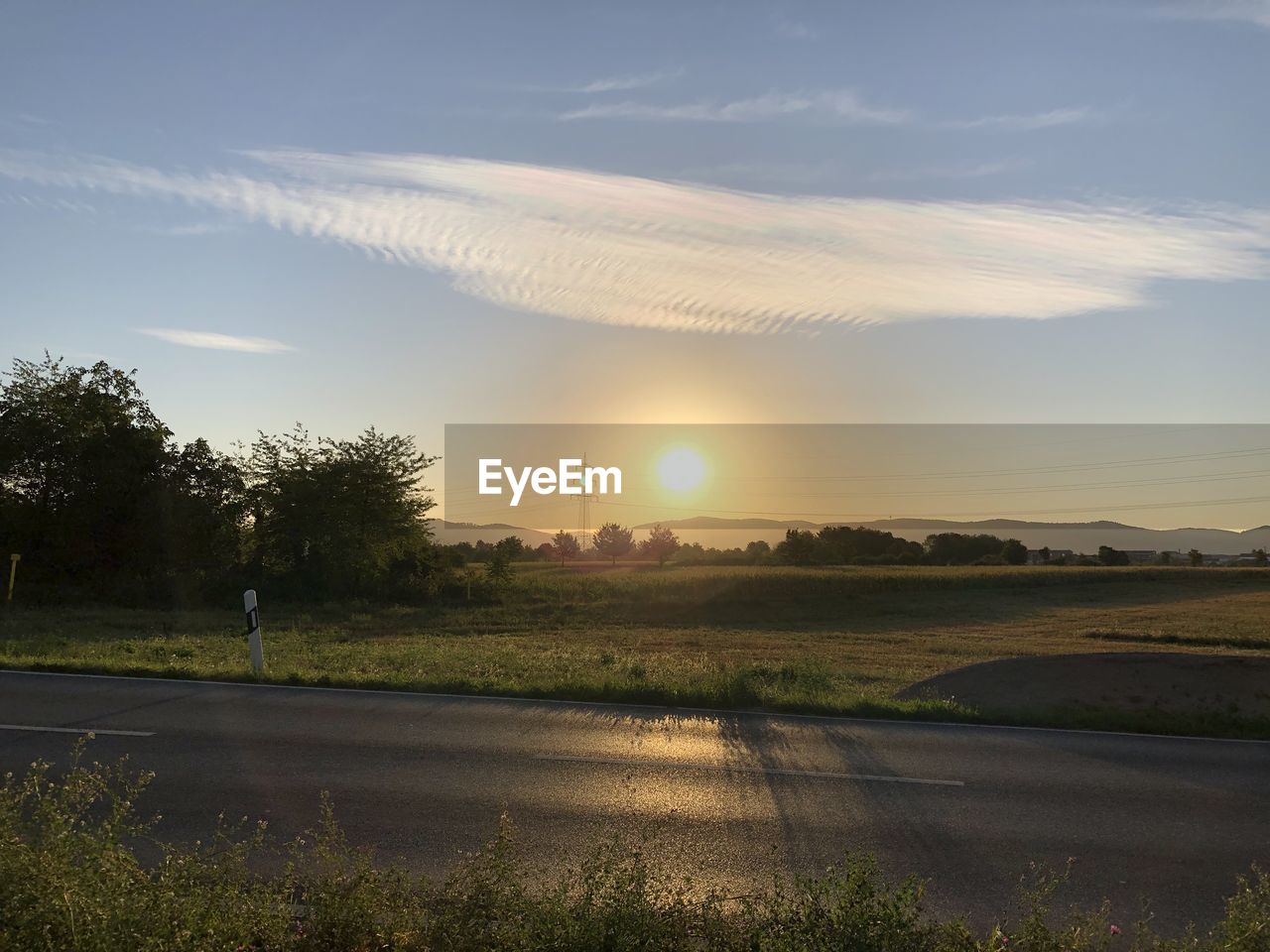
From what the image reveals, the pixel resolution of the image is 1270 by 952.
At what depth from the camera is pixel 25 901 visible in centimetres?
434

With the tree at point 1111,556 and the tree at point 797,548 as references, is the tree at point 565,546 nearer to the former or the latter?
the tree at point 797,548

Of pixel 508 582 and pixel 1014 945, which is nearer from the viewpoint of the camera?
pixel 1014 945

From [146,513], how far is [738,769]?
3362 cm

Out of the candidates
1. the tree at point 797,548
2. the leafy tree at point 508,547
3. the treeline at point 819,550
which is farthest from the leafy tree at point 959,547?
the leafy tree at point 508,547

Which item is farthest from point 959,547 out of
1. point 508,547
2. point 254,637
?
point 254,637

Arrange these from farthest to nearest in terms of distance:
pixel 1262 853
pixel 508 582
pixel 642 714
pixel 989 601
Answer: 1. pixel 989 601
2. pixel 508 582
3. pixel 642 714
4. pixel 1262 853

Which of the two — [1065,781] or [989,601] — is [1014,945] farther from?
[989,601]

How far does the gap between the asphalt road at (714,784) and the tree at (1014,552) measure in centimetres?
8217

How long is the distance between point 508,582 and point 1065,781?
129ft

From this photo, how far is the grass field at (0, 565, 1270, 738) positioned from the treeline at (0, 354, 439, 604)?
10.1ft

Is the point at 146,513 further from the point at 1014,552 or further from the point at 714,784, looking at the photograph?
the point at 1014,552

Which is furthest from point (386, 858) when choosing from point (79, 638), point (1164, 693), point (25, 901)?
point (79, 638)

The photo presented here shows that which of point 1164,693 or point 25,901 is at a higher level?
point 25,901

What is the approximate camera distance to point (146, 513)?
119ft
